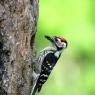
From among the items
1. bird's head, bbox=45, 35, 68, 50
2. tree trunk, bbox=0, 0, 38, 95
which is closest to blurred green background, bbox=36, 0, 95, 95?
bird's head, bbox=45, 35, 68, 50

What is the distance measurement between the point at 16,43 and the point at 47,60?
132 cm

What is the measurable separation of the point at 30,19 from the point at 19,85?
2.83 ft

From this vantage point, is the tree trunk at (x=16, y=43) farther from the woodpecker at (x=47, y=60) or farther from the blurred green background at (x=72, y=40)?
the blurred green background at (x=72, y=40)

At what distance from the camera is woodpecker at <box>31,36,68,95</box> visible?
1080 cm

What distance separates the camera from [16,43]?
9.81 meters

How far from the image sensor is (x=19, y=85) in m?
9.98

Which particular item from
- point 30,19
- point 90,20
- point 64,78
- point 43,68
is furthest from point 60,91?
point 30,19

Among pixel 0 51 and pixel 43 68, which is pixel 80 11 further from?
pixel 0 51

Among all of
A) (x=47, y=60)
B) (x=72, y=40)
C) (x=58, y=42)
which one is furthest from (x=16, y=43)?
→ (x=72, y=40)

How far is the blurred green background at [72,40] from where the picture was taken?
1584 centimetres

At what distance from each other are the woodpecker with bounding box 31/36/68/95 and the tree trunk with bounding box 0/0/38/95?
0.60m

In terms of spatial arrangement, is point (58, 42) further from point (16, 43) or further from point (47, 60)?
point (16, 43)

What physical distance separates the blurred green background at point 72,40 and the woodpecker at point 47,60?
4451mm

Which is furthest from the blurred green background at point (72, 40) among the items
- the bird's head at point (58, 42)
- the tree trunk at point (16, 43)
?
the tree trunk at point (16, 43)
